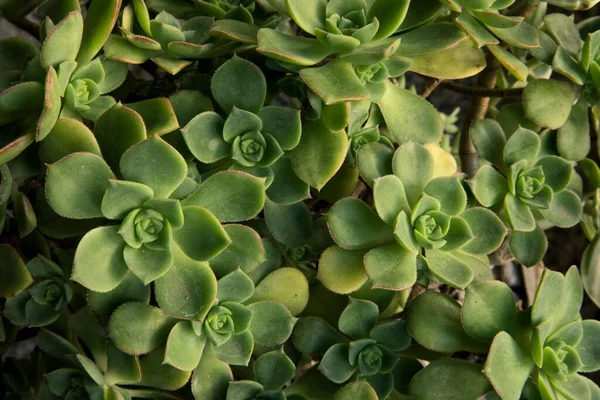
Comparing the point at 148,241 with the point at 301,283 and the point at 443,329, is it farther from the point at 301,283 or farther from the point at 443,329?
the point at 443,329

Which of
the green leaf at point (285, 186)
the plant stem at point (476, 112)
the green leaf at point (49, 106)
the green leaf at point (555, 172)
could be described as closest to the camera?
the green leaf at point (49, 106)

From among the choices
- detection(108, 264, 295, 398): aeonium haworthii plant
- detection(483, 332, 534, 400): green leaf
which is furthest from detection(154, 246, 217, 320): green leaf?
detection(483, 332, 534, 400): green leaf

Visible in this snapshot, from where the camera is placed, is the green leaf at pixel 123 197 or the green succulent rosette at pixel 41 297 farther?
the green succulent rosette at pixel 41 297

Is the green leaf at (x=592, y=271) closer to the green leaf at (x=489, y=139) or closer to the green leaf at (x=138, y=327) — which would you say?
the green leaf at (x=489, y=139)

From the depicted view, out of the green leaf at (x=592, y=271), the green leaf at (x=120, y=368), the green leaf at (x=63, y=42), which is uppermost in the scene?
the green leaf at (x=63, y=42)

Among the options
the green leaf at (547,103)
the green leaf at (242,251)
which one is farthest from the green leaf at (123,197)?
the green leaf at (547,103)

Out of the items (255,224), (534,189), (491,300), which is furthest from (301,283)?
(534,189)

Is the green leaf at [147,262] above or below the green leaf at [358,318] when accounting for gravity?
above
